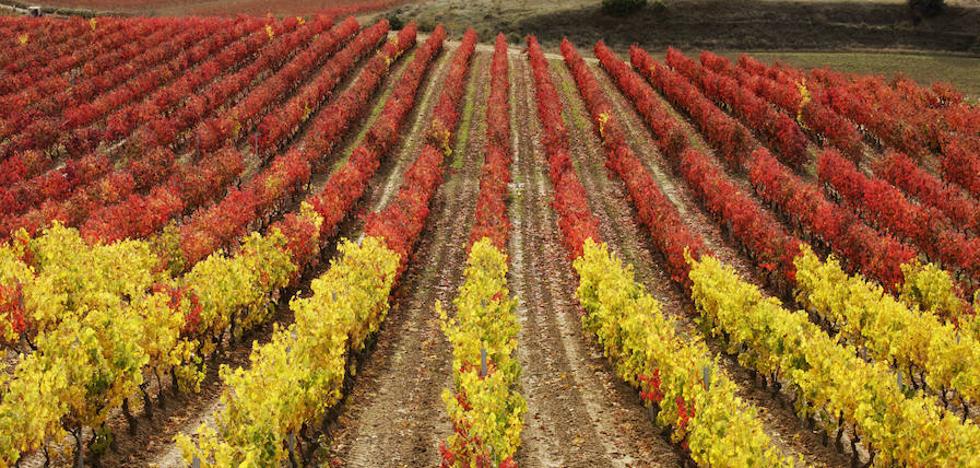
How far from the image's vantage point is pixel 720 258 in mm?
31719

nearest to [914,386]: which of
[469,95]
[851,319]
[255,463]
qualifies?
[851,319]

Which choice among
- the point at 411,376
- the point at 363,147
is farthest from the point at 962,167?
the point at 411,376

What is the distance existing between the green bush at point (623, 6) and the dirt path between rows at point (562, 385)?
57.4 metres

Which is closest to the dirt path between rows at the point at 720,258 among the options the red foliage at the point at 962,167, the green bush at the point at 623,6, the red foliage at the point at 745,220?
the red foliage at the point at 745,220

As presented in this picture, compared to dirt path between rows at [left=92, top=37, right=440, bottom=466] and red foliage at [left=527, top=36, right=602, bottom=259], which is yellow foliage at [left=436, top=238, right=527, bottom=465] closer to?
dirt path between rows at [left=92, top=37, right=440, bottom=466]

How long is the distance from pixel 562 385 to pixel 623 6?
2863 inches

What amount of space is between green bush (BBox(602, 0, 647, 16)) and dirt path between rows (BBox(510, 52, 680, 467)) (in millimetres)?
57360

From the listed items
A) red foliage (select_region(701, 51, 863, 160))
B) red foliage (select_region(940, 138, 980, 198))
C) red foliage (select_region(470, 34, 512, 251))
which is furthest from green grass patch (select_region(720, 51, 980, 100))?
red foliage (select_region(470, 34, 512, 251))

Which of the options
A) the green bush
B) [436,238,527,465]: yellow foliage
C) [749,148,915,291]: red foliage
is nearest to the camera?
[436,238,527,465]: yellow foliage

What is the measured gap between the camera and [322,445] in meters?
18.1

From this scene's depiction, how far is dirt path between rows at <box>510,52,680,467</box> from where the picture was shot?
59.5 ft

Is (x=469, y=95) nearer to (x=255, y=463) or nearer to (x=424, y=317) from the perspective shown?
(x=424, y=317)

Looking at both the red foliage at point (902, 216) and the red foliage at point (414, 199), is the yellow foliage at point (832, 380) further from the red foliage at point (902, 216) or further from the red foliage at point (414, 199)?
the red foliage at point (414, 199)

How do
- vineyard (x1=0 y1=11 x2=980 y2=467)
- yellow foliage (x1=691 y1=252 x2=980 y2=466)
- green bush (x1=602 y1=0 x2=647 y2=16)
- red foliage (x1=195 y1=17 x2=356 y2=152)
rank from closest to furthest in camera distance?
yellow foliage (x1=691 y1=252 x2=980 y2=466)
vineyard (x1=0 y1=11 x2=980 y2=467)
red foliage (x1=195 y1=17 x2=356 y2=152)
green bush (x1=602 y1=0 x2=647 y2=16)
